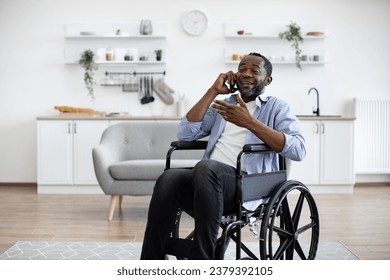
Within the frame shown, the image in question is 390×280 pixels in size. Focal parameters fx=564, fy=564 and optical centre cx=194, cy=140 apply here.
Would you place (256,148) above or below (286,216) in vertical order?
above

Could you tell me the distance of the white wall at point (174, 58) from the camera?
6234mm

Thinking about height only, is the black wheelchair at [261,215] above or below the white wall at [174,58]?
below

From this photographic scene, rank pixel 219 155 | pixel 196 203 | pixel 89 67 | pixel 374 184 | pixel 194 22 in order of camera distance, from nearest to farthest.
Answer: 1. pixel 196 203
2. pixel 219 155
3. pixel 89 67
4. pixel 194 22
5. pixel 374 184

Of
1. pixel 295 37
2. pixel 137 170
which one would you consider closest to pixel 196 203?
pixel 137 170

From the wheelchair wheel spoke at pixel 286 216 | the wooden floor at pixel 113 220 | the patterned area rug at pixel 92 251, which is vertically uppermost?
the wheelchair wheel spoke at pixel 286 216

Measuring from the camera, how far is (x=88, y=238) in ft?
12.5

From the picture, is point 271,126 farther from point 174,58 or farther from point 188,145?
point 174,58

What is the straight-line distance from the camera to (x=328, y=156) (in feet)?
19.1

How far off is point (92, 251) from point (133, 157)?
1.58 meters

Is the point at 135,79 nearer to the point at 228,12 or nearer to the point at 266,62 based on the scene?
the point at 228,12

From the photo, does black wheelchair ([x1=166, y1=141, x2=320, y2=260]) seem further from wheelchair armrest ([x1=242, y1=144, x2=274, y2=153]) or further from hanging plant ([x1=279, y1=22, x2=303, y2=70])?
hanging plant ([x1=279, y1=22, x2=303, y2=70])

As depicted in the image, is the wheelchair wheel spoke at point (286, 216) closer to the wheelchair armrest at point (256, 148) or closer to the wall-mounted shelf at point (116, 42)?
the wheelchair armrest at point (256, 148)

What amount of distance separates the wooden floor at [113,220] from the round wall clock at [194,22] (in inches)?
76.7

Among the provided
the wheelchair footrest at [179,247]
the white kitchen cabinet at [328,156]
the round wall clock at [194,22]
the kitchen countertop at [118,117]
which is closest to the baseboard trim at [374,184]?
the white kitchen cabinet at [328,156]
